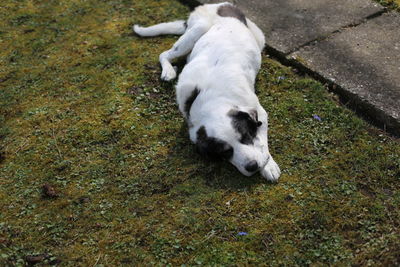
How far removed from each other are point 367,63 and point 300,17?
1429 millimetres

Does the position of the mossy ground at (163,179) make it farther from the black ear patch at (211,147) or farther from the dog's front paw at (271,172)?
the black ear patch at (211,147)

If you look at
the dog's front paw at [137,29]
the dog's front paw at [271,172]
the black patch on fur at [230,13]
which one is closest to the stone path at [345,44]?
the black patch on fur at [230,13]

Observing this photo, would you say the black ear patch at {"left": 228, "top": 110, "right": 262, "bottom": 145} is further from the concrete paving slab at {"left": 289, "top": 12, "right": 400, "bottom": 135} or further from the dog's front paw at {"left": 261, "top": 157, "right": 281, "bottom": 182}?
the concrete paving slab at {"left": 289, "top": 12, "right": 400, "bottom": 135}

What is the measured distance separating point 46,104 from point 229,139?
103 inches

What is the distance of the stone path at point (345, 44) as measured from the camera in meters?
5.31

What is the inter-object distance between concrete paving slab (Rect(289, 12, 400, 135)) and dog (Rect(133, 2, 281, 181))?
0.82 m

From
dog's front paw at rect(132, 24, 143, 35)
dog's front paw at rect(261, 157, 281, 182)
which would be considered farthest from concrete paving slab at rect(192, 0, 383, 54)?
dog's front paw at rect(261, 157, 281, 182)

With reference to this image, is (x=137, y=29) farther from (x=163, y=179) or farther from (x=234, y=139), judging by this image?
(x=234, y=139)

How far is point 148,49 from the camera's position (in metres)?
6.67

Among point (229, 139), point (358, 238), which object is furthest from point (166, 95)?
point (358, 238)

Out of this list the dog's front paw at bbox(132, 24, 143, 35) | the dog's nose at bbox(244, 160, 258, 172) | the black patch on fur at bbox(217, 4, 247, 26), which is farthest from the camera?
the dog's front paw at bbox(132, 24, 143, 35)

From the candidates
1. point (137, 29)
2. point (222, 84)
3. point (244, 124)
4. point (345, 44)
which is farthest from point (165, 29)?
point (244, 124)

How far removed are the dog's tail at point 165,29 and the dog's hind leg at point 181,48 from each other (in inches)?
20.4

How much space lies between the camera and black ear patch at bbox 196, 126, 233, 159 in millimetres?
4438
